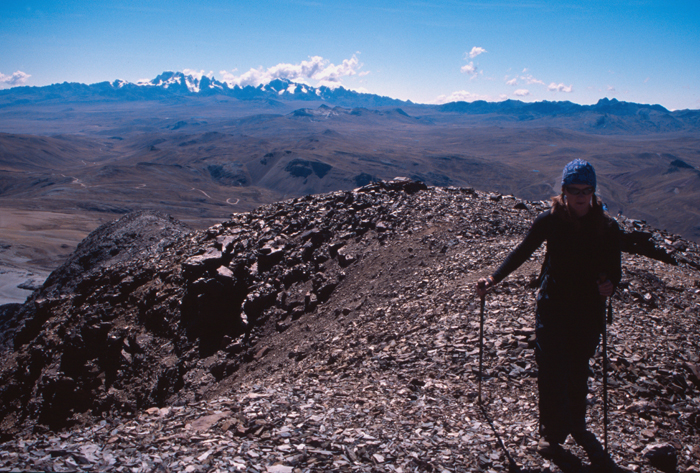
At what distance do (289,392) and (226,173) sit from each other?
164024 mm

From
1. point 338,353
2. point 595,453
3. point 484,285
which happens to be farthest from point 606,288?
point 338,353

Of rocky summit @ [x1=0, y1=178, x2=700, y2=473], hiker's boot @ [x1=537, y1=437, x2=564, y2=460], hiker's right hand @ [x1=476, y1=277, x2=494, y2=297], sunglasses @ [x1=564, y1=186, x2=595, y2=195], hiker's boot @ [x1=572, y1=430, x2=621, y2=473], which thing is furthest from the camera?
hiker's right hand @ [x1=476, y1=277, x2=494, y2=297]

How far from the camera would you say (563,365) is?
4078 mm

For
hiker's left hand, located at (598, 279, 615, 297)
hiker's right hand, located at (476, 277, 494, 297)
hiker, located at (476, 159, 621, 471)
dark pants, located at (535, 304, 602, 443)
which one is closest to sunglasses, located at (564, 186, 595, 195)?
hiker, located at (476, 159, 621, 471)

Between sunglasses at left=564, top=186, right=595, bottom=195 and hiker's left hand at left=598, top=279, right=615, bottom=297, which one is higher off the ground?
sunglasses at left=564, top=186, right=595, bottom=195

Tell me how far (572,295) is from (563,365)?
0.68 m

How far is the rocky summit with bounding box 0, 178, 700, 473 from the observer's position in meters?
4.46

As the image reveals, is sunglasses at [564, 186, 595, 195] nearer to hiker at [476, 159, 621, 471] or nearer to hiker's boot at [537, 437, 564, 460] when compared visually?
hiker at [476, 159, 621, 471]

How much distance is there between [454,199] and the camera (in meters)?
15.2

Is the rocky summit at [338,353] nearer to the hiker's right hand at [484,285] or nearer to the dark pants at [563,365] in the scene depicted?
the dark pants at [563,365]

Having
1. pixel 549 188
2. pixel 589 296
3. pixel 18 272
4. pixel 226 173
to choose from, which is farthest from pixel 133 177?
pixel 589 296

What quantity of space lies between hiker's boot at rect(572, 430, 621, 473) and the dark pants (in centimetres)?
8

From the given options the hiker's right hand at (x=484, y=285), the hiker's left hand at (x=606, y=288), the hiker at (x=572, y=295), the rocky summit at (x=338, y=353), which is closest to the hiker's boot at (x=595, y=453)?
the hiker at (x=572, y=295)

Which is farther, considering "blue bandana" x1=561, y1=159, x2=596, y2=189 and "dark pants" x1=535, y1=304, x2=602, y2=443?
"dark pants" x1=535, y1=304, x2=602, y2=443
